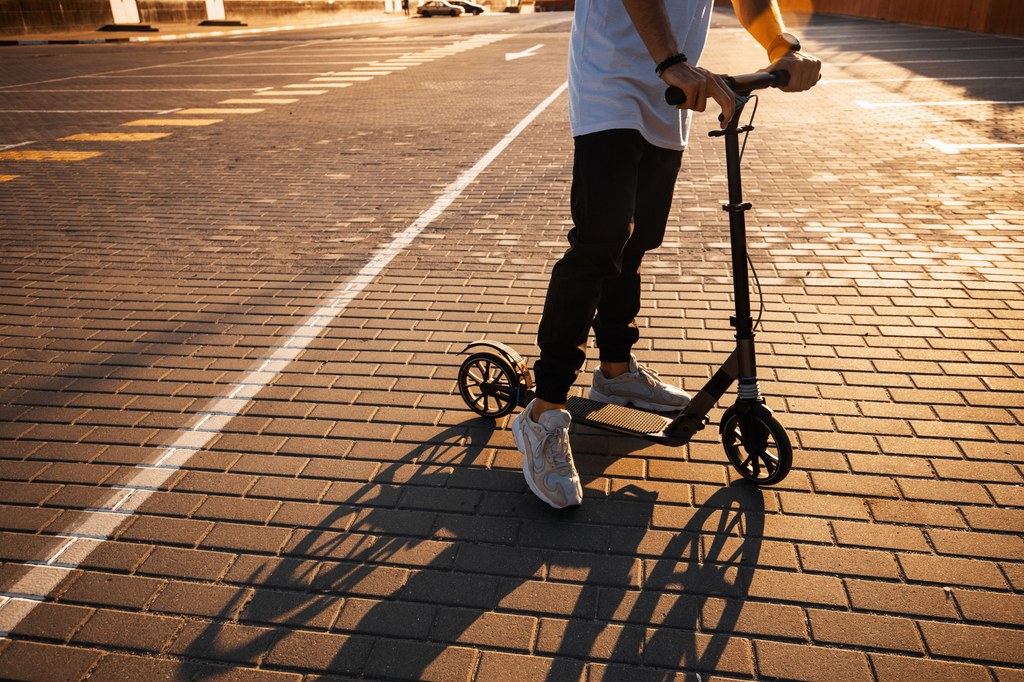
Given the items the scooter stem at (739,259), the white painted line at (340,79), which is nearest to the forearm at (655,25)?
the scooter stem at (739,259)

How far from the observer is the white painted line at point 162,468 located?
8.47 ft

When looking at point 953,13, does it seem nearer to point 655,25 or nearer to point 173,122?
point 173,122

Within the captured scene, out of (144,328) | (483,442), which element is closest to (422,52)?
(144,328)

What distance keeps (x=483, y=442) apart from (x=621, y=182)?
4.21 ft

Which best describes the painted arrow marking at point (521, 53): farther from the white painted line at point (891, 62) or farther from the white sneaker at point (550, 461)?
the white sneaker at point (550, 461)

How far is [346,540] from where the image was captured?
277cm

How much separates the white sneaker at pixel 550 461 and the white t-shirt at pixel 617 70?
107 cm

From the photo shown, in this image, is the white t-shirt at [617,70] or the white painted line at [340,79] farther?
the white painted line at [340,79]

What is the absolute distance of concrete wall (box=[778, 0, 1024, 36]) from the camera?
19.5 metres

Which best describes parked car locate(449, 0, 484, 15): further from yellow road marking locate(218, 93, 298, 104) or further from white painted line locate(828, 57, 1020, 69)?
yellow road marking locate(218, 93, 298, 104)

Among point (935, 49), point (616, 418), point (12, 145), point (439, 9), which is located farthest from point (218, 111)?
point (439, 9)

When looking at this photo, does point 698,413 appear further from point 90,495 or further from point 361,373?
point 90,495

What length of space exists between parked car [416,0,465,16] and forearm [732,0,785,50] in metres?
54.9

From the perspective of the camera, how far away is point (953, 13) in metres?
22.5
